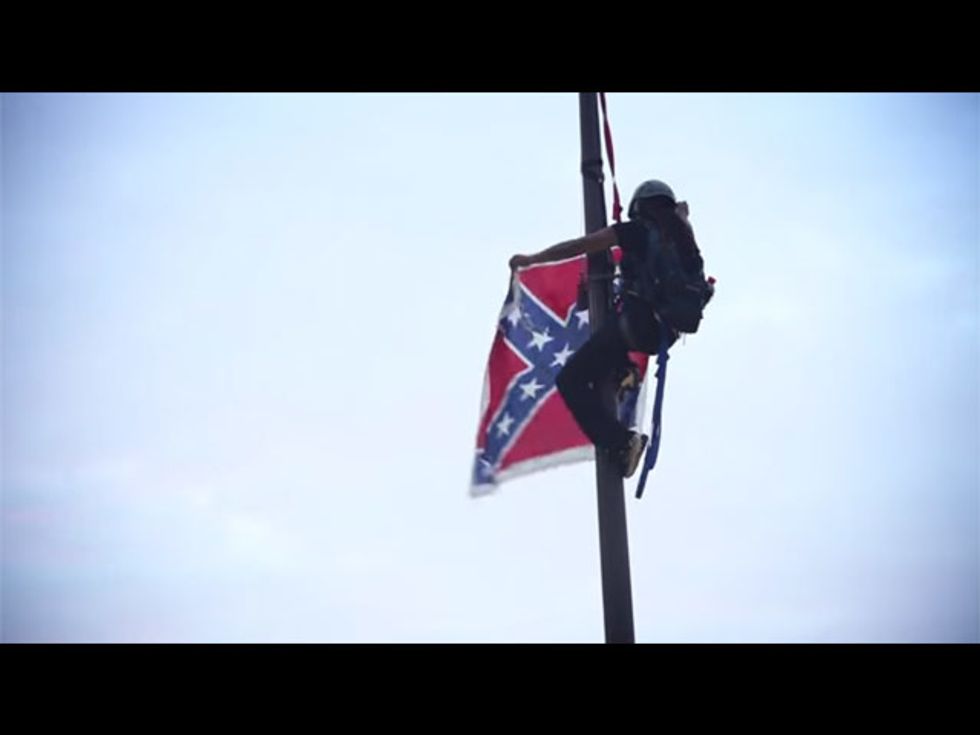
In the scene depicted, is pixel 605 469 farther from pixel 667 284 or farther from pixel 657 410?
pixel 667 284

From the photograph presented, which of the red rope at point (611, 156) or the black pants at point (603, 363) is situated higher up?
the red rope at point (611, 156)

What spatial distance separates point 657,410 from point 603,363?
50cm

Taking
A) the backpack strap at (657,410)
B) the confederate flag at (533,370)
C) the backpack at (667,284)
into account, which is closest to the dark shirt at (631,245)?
the backpack at (667,284)

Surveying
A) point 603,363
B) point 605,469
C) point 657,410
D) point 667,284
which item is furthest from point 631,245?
point 605,469

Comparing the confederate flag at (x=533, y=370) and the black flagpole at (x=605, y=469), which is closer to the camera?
the black flagpole at (x=605, y=469)

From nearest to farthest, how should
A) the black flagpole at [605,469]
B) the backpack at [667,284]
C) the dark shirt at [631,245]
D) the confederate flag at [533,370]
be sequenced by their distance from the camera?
the black flagpole at [605,469] < the dark shirt at [631,245] < the backpack at [667,284] < the confederate flag at [533,370]

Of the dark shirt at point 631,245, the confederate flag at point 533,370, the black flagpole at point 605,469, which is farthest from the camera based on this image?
the confederate flag at point 533,370

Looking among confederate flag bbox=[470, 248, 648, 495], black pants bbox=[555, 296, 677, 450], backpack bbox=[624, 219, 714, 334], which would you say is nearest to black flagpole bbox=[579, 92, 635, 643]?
black pants bbox=[555, 296, 677, 450]

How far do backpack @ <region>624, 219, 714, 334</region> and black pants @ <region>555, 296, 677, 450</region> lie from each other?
0.10 meters

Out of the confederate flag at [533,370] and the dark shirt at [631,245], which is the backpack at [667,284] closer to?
the dark shirt at [631,245]

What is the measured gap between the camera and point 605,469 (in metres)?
5.65

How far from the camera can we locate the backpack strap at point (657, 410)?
18.9ft

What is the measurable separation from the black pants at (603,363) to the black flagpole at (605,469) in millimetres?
75
